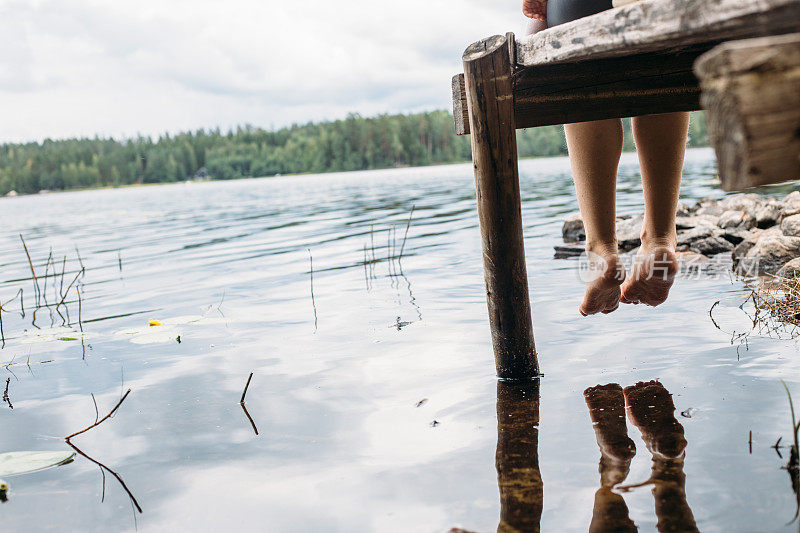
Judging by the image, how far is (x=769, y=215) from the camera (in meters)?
6.65

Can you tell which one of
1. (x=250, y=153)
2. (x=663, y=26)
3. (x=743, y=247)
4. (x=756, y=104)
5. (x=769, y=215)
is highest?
(x=250, y=153)

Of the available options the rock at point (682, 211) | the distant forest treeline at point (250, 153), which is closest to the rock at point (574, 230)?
the rock at point (682, 211)

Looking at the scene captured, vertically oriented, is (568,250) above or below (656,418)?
above

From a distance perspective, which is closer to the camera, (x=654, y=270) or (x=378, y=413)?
(x=378, y=413)

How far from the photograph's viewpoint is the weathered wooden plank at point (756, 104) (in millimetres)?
1090

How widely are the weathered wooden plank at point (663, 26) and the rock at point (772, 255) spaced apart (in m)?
3.78

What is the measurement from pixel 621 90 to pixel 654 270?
2.46 ft

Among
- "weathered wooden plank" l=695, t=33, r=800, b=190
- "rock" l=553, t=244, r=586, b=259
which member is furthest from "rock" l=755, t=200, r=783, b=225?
"weathered wooden plank" l=695, t=33, r=800, b=190

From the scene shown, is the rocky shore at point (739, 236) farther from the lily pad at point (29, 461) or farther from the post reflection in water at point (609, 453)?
the lily pad at point (29, 461)

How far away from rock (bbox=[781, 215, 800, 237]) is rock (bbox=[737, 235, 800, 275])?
1.08 ft

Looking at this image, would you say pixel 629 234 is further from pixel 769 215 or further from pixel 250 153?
pixel 250 153

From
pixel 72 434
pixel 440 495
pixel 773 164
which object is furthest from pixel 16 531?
pixel 773 164

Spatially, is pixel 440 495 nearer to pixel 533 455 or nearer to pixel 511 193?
pixel 533 455

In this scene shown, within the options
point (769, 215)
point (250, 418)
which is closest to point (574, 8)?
point (250, 418)
